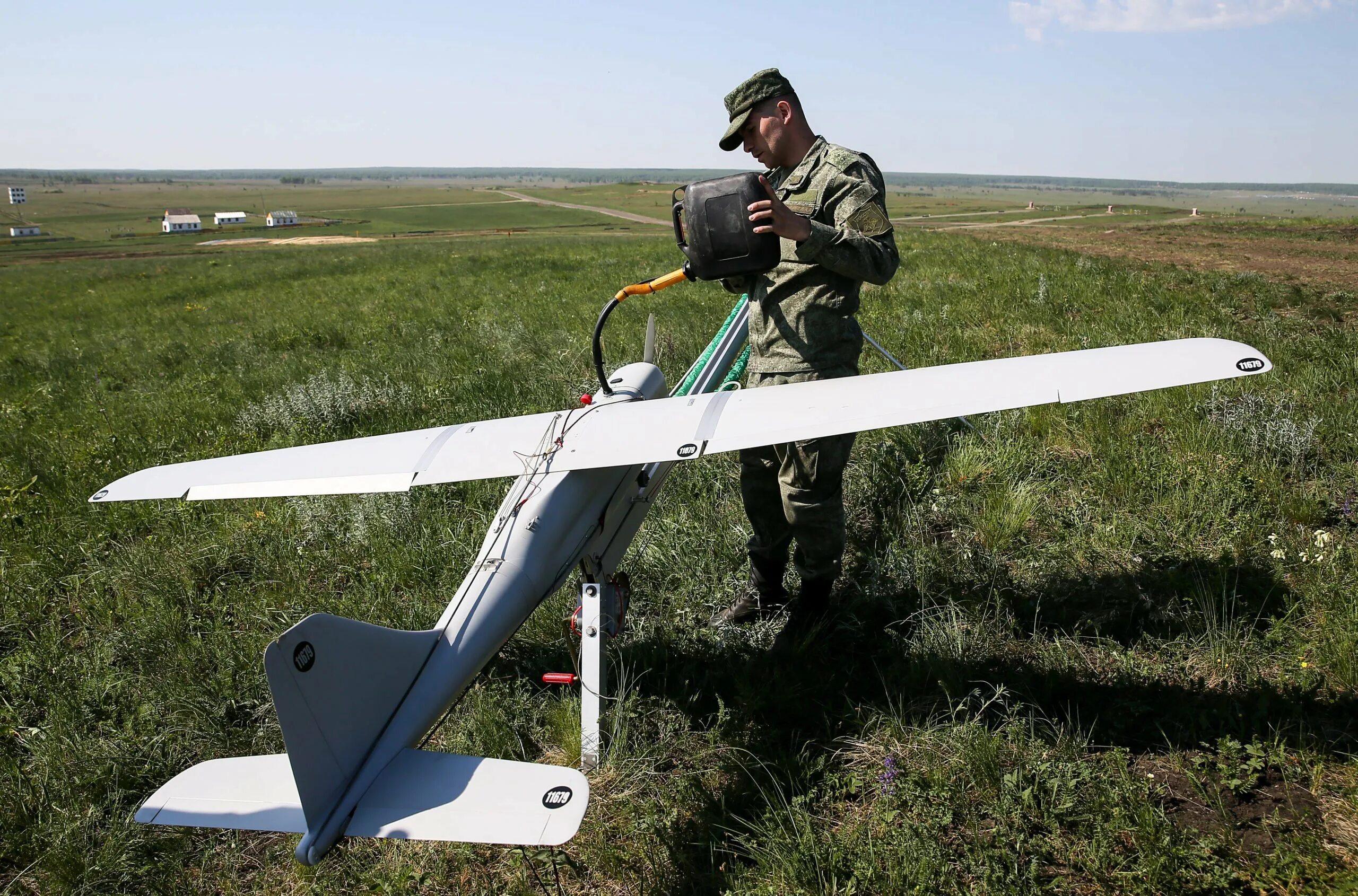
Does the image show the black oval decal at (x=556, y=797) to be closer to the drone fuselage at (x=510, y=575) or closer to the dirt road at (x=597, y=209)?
the drone fuselage at (x=510, y=575)

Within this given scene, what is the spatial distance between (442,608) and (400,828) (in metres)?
2.42

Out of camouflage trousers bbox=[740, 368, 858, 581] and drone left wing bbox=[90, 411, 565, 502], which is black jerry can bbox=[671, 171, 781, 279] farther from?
drone left wing bbox=[90, 411, 565, 502]

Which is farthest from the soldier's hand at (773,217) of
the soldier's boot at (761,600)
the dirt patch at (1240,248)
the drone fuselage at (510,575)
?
the dirt patch at (1240,248)

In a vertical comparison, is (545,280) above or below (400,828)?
above

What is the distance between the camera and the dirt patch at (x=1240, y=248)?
44.8 feet

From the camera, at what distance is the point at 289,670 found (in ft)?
7.55

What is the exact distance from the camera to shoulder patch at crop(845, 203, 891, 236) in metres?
3.49

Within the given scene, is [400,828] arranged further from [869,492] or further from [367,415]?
[367,415]

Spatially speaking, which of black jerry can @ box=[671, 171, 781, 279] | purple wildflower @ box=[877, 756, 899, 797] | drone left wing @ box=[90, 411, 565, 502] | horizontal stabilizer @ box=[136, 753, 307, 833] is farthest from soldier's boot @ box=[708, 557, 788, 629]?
horizontal stabilizer @ box=[136, 753, 307, 833]

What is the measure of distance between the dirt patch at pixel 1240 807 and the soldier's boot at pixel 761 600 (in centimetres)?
201

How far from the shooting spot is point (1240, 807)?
2.84 meters

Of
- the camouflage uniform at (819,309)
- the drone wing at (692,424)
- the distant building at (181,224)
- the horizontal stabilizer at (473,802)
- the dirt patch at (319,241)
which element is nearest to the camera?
the horizontal stabilizer at (473,802)

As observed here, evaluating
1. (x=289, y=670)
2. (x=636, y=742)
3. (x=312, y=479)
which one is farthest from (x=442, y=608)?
(x=289, y=670)

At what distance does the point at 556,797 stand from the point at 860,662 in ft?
7.30
